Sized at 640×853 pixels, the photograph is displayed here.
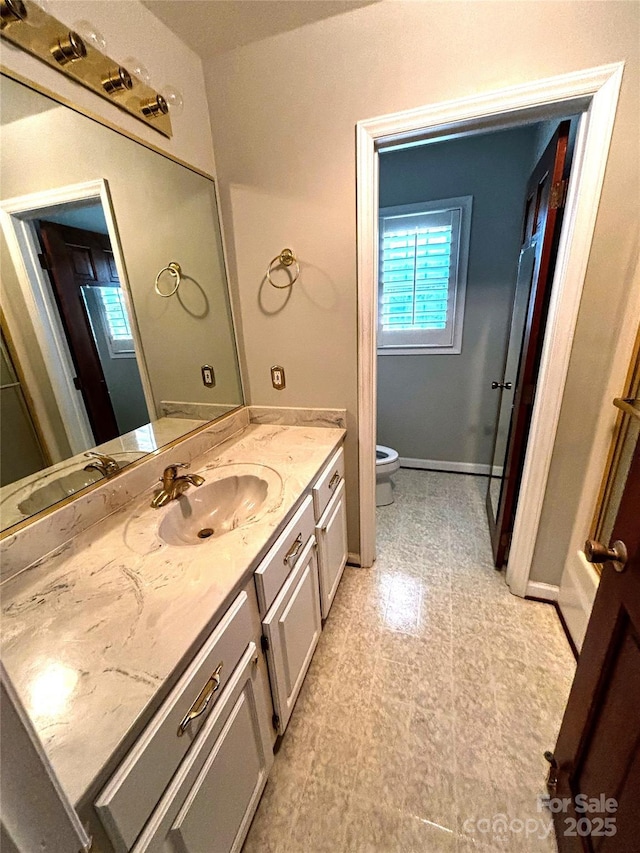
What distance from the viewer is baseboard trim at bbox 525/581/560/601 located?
162 centimetres

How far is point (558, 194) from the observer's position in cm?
127

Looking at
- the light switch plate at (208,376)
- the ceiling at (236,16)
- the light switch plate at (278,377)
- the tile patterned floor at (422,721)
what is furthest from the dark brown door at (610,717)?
the ceiling at (236,16)

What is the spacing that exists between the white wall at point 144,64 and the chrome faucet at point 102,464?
3.24 ft

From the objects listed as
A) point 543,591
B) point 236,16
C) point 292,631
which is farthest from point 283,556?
point 236,16

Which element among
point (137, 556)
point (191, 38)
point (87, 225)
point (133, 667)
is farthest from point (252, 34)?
point (133, 667)

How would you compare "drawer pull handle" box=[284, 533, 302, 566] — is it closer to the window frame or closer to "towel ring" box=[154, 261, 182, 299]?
"towel ring" box=[154, 261, 182, 299]

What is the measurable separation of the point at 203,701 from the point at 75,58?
5.26 ft

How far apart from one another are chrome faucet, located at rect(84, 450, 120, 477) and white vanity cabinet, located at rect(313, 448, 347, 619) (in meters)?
0.67

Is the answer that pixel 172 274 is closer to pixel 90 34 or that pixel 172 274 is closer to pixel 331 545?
pixel 90 34

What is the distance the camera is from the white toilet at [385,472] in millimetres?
2344

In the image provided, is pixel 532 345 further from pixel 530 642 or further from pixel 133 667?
pixel 133 667

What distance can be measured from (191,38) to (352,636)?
2472mm

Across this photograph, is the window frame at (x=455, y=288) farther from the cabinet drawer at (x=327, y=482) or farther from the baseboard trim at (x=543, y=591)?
the baseboard trim at (x=543, y=591)

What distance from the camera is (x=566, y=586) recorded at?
153 cm
